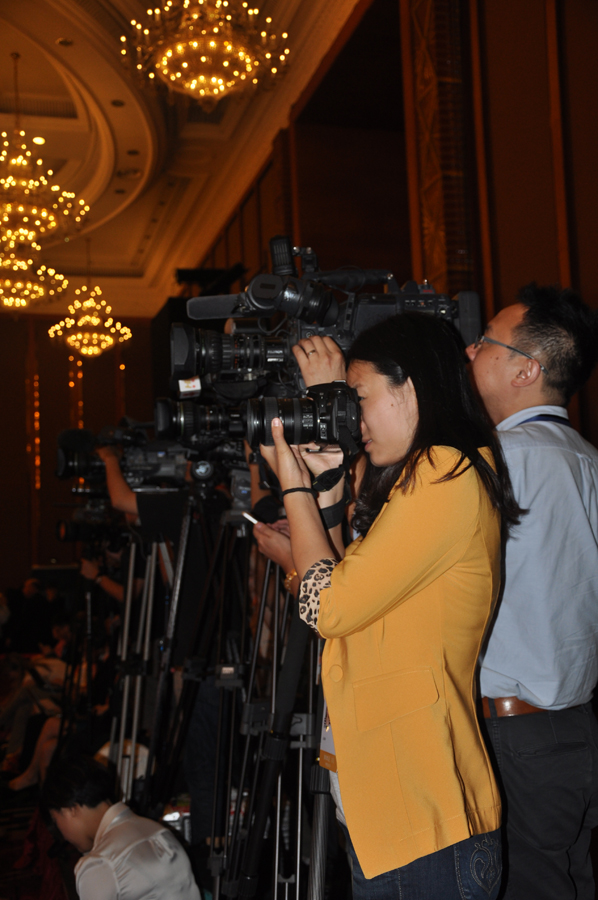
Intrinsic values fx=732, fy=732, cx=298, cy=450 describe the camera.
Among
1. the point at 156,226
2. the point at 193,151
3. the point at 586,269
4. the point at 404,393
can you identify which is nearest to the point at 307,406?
the point at 404,393

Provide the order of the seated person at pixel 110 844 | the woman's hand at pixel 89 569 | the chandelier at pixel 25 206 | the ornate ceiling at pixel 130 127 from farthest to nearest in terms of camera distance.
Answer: the chandelier at pixel 25 206, the ornate ceiling at pixel 130 127, the woman's hand at pixel 89 569, the seated person at pixel 110 844

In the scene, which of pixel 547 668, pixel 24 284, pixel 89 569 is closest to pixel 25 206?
pixel 24 284

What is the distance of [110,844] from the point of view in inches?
67.7

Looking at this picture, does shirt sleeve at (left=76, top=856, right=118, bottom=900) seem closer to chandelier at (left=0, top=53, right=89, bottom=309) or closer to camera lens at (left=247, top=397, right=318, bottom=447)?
camera lens at (left=247, top=397, right=318, bottom=447)

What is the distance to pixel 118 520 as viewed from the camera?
410 cm

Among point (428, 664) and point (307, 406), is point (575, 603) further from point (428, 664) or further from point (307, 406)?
point (307, 406)

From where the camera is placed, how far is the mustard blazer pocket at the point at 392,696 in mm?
950

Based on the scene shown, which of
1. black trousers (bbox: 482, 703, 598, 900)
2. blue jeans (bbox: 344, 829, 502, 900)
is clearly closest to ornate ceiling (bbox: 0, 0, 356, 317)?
black trousers (bbox: 482, 703, 598, 900)

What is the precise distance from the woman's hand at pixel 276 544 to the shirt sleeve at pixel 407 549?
0.51 m

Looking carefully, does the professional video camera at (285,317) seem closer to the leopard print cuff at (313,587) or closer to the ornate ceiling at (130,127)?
the leopard print cuff at (313,587)

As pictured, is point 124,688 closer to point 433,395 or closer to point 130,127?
point 433,395

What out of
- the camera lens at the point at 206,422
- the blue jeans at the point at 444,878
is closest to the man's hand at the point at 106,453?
the camera lens at the point at 206,422

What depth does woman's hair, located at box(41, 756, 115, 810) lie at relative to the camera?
1.95 metres

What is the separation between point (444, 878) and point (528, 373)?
90 cm
